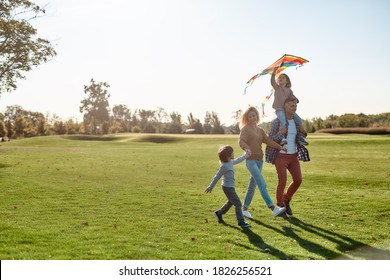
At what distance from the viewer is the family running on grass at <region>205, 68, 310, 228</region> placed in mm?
9336

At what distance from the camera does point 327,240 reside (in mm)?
8320

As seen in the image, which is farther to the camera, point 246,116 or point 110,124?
point 110,124

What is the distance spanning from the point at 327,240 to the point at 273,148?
2.24m

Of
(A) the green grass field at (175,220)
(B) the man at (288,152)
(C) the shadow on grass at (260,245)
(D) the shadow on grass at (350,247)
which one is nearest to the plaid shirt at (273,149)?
(B) the man at (288,152)

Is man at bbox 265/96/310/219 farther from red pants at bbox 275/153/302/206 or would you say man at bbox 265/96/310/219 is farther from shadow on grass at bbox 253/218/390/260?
shadow on grass at bbox 253/218/390/260

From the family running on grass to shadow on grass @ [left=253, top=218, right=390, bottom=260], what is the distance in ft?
1.50

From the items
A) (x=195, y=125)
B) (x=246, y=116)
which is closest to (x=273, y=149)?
(x=246, y=116)

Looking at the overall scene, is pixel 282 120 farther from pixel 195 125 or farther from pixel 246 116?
pixel 195 125

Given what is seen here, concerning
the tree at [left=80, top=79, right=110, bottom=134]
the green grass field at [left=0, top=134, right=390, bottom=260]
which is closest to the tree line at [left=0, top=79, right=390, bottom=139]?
the tree at [left=80, top=79, right=110, bottom=134]

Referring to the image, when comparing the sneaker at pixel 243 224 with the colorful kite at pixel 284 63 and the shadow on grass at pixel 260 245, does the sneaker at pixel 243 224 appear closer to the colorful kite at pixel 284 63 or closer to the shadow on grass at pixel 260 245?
the shadow on grass at pixel 260 245

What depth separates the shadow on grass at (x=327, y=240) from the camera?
24.2ft

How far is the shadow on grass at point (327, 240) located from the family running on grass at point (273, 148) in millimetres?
459

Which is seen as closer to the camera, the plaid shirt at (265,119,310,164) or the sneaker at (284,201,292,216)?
the plaid shirt at (265,119,310,164)
